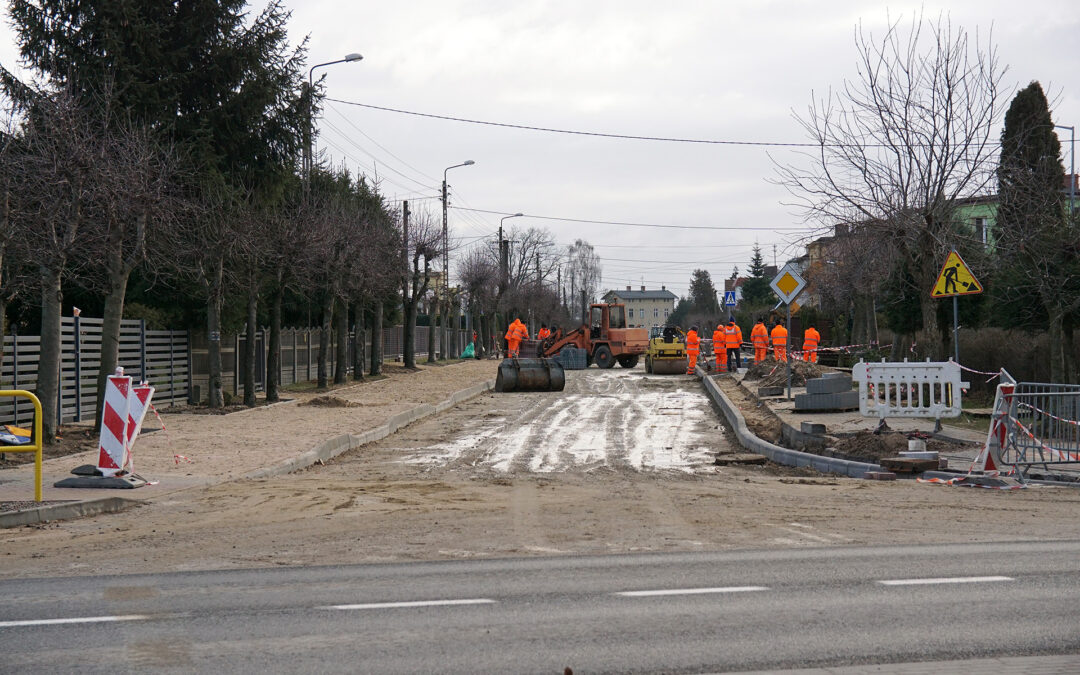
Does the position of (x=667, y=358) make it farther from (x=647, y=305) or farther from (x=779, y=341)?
(x=647, y=305)

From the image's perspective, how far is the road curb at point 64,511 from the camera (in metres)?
10.2

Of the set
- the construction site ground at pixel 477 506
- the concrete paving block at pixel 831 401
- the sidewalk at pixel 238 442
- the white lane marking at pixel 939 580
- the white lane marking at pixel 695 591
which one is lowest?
the construction site ground at pixel 477 506

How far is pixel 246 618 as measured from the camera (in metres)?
6.34

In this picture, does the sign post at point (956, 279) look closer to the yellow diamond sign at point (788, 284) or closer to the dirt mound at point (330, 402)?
the yellow diamond sign at point (788, 284)

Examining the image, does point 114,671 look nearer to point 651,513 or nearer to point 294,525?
point 294,525

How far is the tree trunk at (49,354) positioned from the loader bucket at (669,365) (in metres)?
27.2

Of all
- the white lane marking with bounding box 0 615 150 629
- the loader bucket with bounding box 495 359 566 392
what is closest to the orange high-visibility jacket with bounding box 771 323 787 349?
the loader bucket with bounding box 495 359 566 392

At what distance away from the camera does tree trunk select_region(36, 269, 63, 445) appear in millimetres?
16203

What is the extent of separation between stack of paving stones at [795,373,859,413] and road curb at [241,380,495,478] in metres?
8.19

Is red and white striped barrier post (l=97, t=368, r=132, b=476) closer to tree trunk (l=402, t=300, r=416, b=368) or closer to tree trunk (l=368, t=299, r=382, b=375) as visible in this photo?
tree trunk (l=368, t=299, r=382, b=375)

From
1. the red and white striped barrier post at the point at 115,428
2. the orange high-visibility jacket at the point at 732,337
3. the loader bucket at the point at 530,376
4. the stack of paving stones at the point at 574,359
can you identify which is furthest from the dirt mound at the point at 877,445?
the stack of paving stones at the point at 574,359

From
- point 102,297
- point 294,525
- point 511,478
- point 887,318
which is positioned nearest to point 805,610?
point 294,525

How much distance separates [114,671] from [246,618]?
1152mm

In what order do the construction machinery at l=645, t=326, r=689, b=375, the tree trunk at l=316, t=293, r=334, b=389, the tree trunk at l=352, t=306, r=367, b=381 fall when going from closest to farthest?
the tree trunk at l=316, t=293, r=334, b=389 < the tree trunk at l=352, t=306, r=367, b=381 < the construction machinery at l=645, t=326, r=689, b=375
